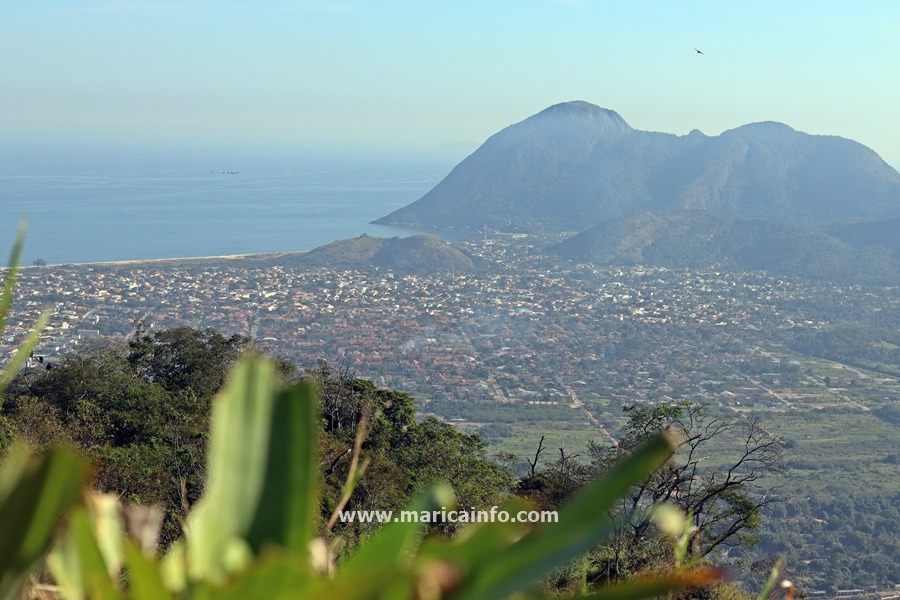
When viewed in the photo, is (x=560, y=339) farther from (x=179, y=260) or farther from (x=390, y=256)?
(x=179, y=260)

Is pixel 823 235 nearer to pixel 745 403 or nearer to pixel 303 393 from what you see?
pixel 745 403

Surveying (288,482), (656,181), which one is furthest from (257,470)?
(656,181)

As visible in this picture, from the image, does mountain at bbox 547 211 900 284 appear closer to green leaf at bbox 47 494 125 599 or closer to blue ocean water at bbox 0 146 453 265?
blue ocean water at bbox 0 146 453 265

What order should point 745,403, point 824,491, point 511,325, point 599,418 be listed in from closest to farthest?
point 824,491 < point 599,418 < point 745,403 < point 511,325

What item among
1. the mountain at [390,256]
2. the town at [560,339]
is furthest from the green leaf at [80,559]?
the mountain at [390,256]

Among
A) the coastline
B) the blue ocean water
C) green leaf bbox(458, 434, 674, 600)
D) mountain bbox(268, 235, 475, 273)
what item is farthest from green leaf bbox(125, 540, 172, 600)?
mountain bbox(268, 235, 475, 273)

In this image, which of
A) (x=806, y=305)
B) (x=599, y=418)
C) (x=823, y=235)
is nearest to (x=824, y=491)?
(x=599, y=418)

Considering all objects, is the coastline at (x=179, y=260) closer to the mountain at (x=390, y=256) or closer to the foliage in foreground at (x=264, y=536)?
the mountain at (x=390, y=256)
